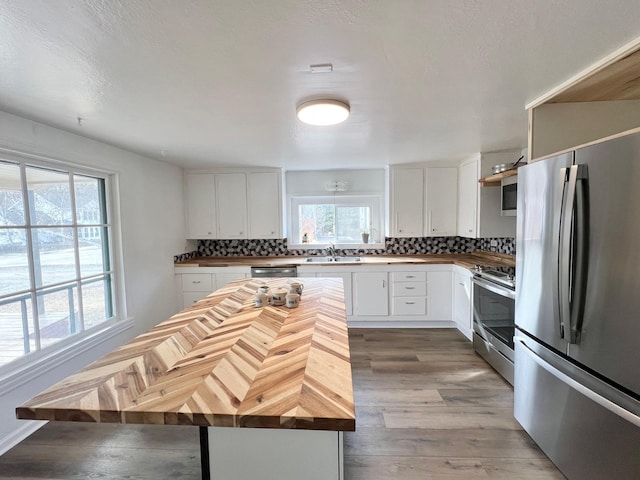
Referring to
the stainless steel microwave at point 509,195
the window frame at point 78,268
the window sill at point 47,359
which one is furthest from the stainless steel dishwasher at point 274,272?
the stainless steel microwave at point 509,195

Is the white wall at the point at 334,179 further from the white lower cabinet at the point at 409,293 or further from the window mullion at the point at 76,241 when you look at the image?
the window mullion at the point at 76,241

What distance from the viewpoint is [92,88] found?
5.24 ft

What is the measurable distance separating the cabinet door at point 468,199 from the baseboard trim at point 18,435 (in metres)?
4.32

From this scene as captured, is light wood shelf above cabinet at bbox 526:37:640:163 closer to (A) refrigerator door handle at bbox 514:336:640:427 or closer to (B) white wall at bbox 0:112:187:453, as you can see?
(A) refrigerator door handle at bbox 514:336:640:427

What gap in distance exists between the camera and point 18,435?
1934 mm

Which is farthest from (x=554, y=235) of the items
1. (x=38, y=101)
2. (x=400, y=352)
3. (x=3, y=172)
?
(x=3, y=172)

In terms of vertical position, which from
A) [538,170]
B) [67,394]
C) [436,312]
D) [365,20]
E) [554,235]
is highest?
[365,20]

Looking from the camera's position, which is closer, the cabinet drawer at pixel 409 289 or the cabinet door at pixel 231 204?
the cabinet drawer at pixel 409 289

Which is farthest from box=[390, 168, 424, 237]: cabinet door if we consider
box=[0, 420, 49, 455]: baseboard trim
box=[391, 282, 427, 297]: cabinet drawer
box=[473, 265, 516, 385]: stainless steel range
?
box=[0, 420, 49, 455]: baseboard trim

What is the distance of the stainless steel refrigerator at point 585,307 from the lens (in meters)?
1.21

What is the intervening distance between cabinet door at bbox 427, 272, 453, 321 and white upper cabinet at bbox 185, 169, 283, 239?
2.11 m

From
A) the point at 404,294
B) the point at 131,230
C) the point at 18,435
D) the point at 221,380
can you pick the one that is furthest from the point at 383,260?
the point at 18,435

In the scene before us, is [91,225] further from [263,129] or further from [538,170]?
[538,170]

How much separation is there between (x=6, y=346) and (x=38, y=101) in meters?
1.57
